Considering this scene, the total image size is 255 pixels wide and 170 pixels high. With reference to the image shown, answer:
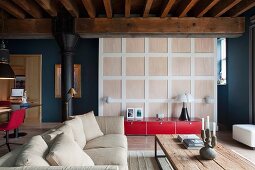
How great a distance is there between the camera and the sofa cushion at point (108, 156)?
2.44 m

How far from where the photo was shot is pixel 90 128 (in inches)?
139

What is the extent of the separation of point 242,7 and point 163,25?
1.62 metres

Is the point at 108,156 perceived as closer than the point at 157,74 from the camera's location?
Yes

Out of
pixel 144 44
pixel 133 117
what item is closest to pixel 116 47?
pixel 144 44

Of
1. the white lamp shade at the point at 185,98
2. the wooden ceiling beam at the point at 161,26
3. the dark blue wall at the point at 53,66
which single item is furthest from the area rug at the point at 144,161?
the dark blue wall at the point at 53,66

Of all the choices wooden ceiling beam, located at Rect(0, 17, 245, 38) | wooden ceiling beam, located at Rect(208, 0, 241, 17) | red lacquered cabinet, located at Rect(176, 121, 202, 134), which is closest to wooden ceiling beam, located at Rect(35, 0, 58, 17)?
wooden ceiling beam, located at Rect(0, 17, 245, 38)

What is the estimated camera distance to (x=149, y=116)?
6.08 m

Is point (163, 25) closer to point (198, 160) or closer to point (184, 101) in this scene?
point (184, 101)

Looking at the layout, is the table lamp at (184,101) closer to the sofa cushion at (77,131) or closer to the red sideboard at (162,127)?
the red sideboard at (162,127)

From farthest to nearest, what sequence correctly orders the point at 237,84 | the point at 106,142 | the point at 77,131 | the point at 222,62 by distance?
the point at 222,62 → the point at 237,84 → the point at 106,142 → the point at 77,131

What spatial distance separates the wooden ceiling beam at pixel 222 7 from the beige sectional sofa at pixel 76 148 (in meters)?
2.95

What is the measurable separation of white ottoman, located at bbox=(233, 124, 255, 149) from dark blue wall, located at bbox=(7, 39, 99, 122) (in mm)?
4334

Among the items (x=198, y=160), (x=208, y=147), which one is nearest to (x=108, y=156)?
(x=198, y=160)

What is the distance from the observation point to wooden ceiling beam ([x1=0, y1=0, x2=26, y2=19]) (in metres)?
4.28
